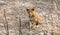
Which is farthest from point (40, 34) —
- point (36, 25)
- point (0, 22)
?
point (0, 22)

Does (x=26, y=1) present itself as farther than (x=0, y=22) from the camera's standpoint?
Yes

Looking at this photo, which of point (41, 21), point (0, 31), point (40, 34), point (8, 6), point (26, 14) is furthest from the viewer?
point (8, 6)

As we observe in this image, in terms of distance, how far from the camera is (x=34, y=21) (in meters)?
5.81

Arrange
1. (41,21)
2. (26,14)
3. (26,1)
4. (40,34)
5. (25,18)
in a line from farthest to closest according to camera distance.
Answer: (26,1) → (26,14) → (25,18) → (41,21) → (40,34)

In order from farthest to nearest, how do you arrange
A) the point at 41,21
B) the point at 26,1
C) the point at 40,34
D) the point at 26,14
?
the point at 26,1 < the point at 26,14 < the point at 41,21 < the point at 40,34

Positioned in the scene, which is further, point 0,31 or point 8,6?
point 8,6

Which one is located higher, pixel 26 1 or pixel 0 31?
pixel 26 1

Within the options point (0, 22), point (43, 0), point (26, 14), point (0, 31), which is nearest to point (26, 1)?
point (43, 0)

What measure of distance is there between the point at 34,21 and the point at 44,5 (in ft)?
5.42

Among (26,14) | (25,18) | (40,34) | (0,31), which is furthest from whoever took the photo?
(26,14)

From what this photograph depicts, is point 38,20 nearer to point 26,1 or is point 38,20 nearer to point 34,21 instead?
point 34,21

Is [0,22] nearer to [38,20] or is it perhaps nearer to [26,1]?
[38,20]

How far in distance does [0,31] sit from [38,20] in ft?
3.21

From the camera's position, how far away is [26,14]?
22.3 ft
